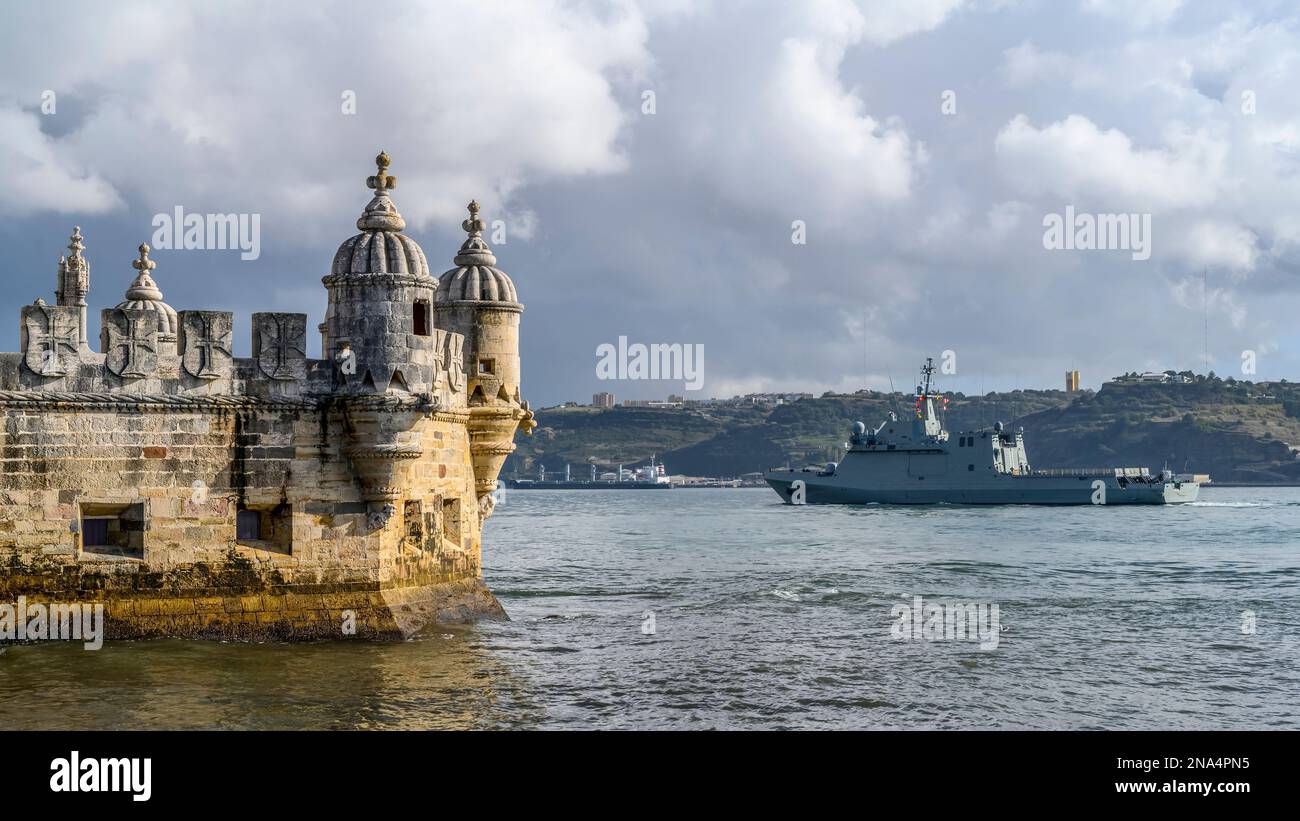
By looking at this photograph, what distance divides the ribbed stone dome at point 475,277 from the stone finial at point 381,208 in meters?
3.16

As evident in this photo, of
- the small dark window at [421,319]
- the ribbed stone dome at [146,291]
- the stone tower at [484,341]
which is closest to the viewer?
the small dark window at [421,319]

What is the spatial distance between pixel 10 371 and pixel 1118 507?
82.6 m

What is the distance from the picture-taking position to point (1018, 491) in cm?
8569

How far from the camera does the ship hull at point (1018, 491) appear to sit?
85.2 meters

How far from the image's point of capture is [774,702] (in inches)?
609

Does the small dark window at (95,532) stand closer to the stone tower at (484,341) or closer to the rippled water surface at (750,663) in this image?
the rippled water surface at (750,663)

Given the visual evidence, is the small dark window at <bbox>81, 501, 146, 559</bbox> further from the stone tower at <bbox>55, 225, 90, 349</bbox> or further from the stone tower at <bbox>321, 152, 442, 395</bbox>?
the stone tower at <bbox>55, 225, 90, 349</bbox>

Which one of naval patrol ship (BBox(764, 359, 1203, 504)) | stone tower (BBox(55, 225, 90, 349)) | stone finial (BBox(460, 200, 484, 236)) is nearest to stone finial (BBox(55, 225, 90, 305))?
stone tower (BBox(55, 225, 90, 349))

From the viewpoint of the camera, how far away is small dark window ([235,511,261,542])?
1658 cm

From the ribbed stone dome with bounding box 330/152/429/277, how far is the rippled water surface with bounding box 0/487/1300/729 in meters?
5.20

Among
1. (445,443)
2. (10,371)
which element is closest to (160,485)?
(10,371)

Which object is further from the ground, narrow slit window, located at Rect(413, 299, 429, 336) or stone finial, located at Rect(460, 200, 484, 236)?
stone finial, located at Rect(460, 200, 484, 236)

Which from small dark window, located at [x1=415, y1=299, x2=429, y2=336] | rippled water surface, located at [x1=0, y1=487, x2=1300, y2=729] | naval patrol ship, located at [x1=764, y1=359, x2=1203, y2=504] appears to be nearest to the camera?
rippled water surface, located at [x1=0, y1=487, x2=1300, y2=729]

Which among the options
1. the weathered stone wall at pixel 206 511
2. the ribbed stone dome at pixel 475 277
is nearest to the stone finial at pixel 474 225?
the ribbed stone dome at pixel 475 277
